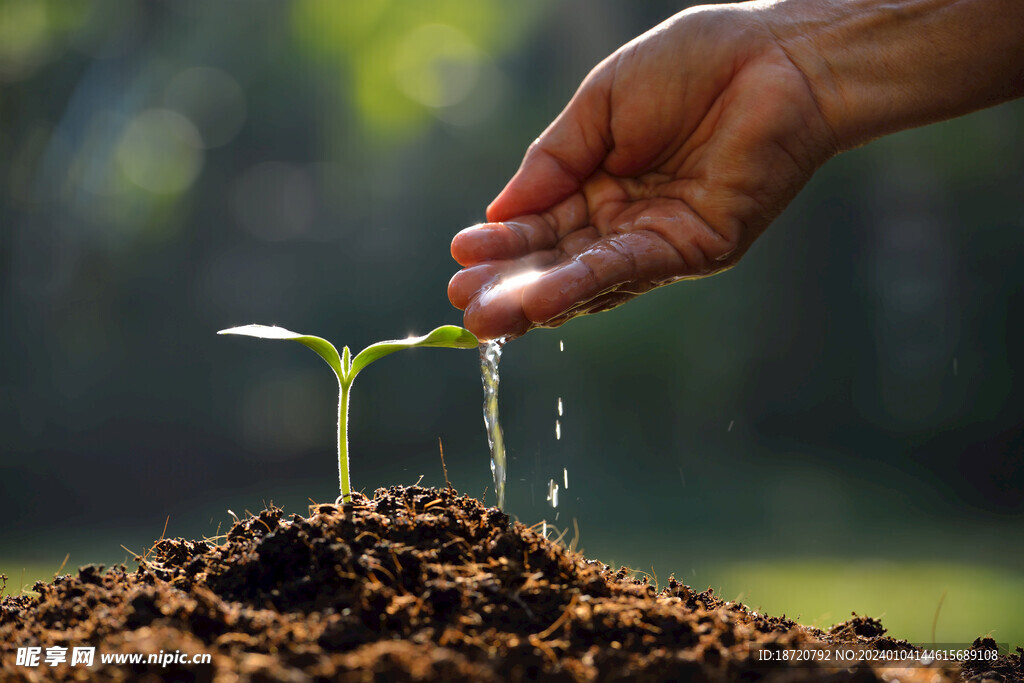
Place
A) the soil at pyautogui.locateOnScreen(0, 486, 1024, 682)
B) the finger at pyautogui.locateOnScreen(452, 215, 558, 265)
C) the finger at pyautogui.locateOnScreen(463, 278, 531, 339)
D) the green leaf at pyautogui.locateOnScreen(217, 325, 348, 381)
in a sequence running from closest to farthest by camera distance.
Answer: the soil at pyautogui.locateOnScreen(0, 486, 1024, 682) → the green leaf at pyautogui.locateOnScreen(217, 325, 348, 381) → the finger at pyautogui.locateOnScreen(463, 278, 531, 339) → the finger at pyautogui.locateOnScreen(452, 215, 558, 265)

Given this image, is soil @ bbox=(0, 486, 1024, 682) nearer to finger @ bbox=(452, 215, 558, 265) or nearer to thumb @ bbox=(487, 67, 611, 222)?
finger @ bbox=(452, 215, 558, 265)

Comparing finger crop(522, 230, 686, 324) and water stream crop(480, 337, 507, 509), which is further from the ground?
finger crop(522, 230, 686, 324)

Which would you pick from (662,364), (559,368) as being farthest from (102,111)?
(662,364)

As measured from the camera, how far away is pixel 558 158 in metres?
1.81

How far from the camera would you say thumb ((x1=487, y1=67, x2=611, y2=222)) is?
178cm

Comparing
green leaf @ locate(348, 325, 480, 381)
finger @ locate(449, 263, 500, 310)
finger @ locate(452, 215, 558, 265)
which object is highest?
finger @ locate(452, 215, 558, 265)

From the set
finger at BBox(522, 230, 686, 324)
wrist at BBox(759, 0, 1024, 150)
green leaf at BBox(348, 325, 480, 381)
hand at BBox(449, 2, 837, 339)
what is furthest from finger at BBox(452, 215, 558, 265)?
wrist at BBox(759, 0, 1024, 150)

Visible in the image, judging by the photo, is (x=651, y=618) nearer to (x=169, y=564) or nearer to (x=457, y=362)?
(x=169, y=564)

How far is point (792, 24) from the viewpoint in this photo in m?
1.64

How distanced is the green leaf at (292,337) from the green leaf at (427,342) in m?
0.03

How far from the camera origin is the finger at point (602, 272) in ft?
4.39

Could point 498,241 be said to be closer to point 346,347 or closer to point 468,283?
point 468,283

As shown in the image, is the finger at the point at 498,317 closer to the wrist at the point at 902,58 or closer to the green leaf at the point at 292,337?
the green leaf at the point at 292,337

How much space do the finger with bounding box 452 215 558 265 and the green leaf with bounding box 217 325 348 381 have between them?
0.40m
